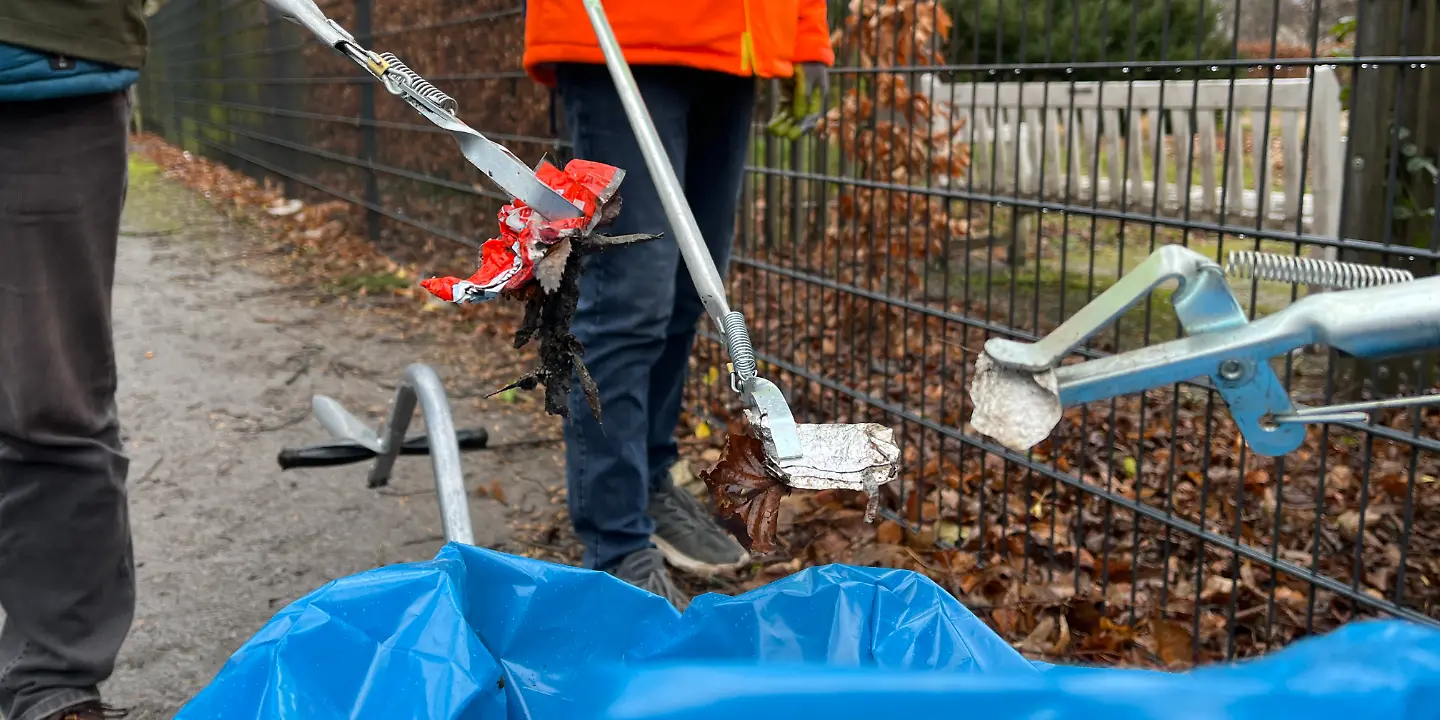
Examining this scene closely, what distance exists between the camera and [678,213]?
1.16m

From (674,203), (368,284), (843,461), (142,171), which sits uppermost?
(142,171)

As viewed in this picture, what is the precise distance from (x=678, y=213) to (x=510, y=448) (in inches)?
108

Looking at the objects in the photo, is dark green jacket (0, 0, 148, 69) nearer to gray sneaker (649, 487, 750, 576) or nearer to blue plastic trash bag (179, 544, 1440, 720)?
blue plastic trash bag (179, 544, 1440, 720)

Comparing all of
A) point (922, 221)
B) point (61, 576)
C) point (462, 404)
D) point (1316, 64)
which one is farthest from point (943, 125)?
point (61, 576)

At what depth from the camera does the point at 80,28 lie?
1729mm

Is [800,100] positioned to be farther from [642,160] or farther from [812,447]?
[812,447]

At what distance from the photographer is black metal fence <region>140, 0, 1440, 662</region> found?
7.70 ft

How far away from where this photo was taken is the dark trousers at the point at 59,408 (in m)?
1.76

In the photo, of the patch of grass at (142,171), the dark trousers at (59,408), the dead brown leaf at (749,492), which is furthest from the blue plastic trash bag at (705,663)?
the patch of grass at (142,171)

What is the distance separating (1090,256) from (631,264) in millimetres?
982

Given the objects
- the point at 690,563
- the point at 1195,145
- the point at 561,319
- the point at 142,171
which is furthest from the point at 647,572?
the point at 142,171

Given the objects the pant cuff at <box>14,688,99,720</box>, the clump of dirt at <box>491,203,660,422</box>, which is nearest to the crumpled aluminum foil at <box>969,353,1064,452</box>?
the clump of dirt at <box>491,203,660,422</box>

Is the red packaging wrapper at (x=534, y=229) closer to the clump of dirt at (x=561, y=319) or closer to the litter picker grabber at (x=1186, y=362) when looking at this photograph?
the clump of dirt at (x=561, y=319)

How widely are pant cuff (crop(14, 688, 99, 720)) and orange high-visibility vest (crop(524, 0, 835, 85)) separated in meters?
1.33
